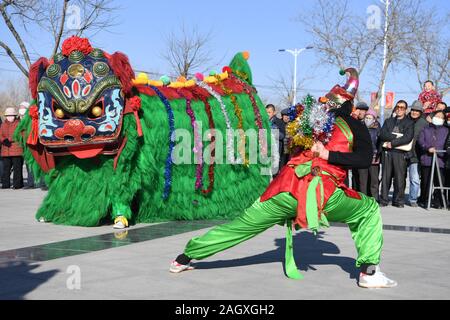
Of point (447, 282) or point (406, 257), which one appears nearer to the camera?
point (447, 282)

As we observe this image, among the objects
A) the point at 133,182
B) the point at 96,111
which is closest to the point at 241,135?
the point at 133,182

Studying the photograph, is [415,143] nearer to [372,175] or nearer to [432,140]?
[432,140]

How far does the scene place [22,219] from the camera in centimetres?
935

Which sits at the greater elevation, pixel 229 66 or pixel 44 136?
pixel 229 66

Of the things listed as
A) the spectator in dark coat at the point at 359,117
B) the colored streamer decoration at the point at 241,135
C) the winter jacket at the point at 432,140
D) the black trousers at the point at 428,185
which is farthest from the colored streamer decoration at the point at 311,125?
the black trousers at the point at 428,185

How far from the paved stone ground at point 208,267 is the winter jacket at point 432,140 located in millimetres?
3024

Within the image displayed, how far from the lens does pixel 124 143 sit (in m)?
8.38

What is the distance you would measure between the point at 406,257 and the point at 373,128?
18.9ft

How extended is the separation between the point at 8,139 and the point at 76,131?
661 cm

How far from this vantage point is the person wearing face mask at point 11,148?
46.3ft

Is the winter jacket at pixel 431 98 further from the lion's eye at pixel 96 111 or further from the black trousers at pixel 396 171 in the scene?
the lion's eye at pixel 96 111
